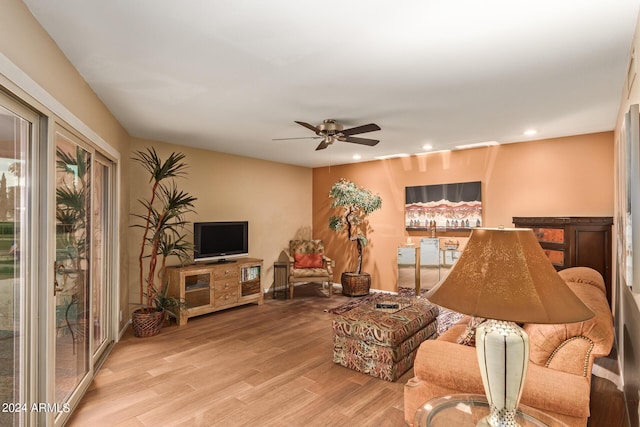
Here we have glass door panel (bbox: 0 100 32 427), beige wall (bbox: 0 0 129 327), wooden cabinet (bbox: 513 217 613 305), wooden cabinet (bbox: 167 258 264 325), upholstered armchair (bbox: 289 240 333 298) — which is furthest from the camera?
upholstered armchair (bbox: 289 240 333 298)

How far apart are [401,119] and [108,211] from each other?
134 inches

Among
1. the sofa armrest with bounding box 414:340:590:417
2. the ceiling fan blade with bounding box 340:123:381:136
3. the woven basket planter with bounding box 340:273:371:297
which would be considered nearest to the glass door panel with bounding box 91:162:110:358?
the ceiling fan blade with bounding box 340:123:381:136

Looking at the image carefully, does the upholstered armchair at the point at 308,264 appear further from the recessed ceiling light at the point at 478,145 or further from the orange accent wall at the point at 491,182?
the recessed ceiling light at the point at 478,145

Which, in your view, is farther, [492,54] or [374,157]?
[374,157]

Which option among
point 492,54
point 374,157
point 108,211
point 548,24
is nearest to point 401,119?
point 492,54

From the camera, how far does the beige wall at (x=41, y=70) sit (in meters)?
1.63

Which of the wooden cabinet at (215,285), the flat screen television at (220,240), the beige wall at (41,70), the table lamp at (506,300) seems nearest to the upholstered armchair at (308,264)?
the wooden cabinet at (215,285)

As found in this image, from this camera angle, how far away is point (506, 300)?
3.73ft

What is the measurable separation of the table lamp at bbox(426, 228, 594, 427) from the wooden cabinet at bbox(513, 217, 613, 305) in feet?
11.2

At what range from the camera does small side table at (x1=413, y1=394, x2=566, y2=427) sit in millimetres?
1456

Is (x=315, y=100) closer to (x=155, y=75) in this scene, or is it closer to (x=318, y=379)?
(x=155, y=75)

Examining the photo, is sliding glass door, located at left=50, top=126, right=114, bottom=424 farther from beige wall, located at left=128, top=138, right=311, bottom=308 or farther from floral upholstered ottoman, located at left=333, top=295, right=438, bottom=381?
floral upholstered ottoman, located at left=333, top=295, right=438, bottom=381

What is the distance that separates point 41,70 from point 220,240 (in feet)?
12.0

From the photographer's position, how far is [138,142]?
471cm
